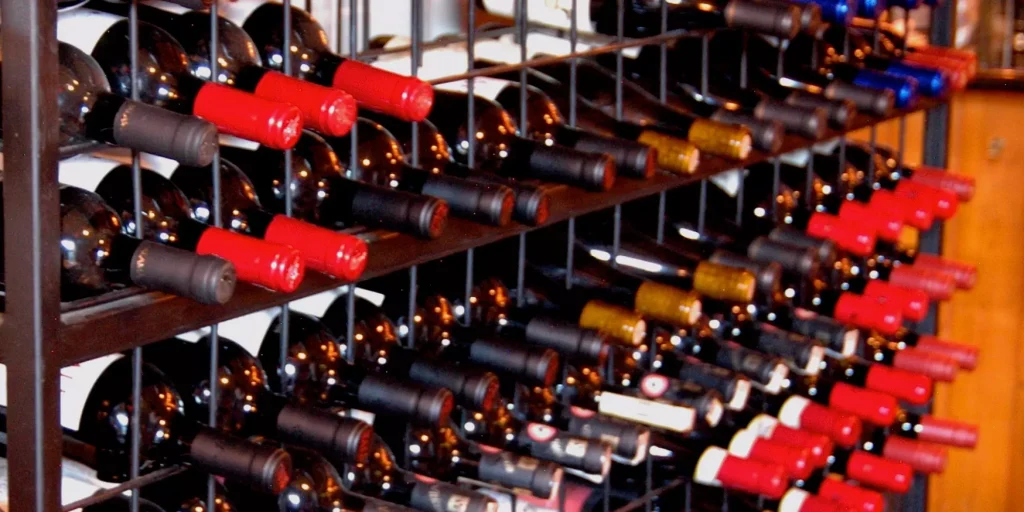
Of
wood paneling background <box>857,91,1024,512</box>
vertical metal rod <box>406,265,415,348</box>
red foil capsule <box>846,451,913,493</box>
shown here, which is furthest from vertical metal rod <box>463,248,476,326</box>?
wood paneling background <box>857,91,1024,512</box>

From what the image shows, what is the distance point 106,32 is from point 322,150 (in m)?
0.17

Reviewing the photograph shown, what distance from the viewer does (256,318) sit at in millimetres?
917

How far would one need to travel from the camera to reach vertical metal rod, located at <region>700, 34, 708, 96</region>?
4.17 ft

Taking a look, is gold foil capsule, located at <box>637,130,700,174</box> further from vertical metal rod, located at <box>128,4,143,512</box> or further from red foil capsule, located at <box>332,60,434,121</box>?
vertical metal rod, located at <box>128,4,143,512</box>

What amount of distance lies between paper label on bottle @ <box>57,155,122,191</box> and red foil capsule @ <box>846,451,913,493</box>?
90 centimetres

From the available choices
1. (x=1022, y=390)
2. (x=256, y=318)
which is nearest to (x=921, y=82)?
(x=1022, y=390)

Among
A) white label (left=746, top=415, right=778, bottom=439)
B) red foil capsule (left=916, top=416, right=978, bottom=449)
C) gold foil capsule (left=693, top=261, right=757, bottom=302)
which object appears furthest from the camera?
red foil capsule (left=916, top=416, right=978, bottom=449)

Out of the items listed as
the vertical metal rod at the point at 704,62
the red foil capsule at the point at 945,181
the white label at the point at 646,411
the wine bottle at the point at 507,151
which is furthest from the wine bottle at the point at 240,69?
the red foil capsule at the point at 945,181

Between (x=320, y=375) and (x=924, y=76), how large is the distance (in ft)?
2.87

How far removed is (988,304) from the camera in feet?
6.89

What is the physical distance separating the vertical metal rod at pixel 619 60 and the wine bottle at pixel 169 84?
1.44 ft

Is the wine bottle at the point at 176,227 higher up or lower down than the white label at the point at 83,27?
lower down

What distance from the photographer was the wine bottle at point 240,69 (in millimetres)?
803

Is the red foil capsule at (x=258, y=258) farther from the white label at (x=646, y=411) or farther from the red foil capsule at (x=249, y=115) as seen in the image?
the white label at (x=646, y=411)
